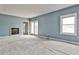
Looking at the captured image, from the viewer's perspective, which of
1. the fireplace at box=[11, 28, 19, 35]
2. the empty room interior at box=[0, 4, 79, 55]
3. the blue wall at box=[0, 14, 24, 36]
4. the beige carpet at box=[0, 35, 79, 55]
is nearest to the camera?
the beige carpet at box=[0, 35, 79, 55]

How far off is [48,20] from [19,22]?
3.95 metres

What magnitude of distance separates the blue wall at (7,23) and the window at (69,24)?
516 cm

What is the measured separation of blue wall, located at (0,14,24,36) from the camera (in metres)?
9.39

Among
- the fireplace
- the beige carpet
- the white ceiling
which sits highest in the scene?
the white ceiling

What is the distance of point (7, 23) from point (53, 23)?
173 inches

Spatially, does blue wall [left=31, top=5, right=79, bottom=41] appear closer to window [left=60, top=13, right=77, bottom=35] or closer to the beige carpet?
window [left=60, top=13, right=77, bottom=35]

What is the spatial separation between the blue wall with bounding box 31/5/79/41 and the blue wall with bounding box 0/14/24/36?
2388 millimetres

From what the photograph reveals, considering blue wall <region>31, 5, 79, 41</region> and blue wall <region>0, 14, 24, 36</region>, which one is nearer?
blue wall <region>31, 5, 79, 41</region>

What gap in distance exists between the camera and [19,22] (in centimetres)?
1141

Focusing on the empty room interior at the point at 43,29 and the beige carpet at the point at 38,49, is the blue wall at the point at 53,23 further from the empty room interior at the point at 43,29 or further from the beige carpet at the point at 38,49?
the beige carpet at the point at 38,49

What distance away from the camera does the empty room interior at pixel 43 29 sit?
4.65 meters

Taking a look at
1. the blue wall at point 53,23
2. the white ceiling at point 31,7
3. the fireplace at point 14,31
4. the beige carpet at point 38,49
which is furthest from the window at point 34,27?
the beige carpet at point 38,49

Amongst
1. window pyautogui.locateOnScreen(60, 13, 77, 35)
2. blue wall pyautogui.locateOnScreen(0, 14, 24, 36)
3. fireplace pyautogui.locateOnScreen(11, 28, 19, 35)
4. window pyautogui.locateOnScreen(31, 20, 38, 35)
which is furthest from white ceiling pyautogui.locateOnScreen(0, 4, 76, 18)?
window pyautogui.locateOnScreen(31, 20, 38, 35)
